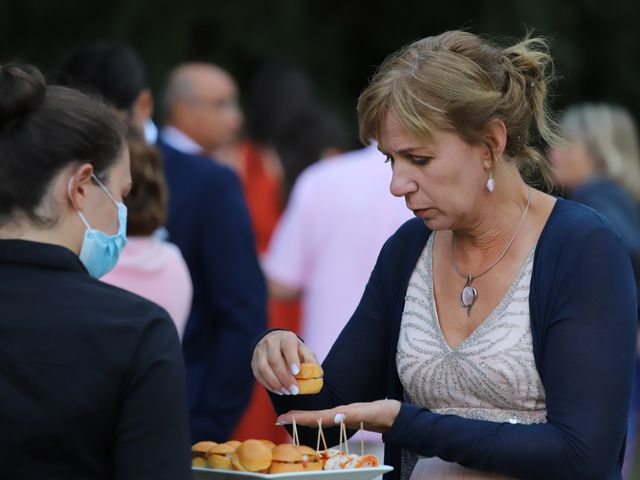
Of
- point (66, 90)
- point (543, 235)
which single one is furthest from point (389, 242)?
point (66, 90)

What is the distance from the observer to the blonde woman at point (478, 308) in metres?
2.53

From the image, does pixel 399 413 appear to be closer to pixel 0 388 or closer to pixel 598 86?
pixel 0 388

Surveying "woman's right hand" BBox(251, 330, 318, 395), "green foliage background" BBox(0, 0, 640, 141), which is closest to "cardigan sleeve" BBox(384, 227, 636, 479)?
"woman's right hand" BBox(251, 330, 318, 395)

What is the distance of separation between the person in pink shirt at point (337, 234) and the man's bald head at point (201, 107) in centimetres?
92

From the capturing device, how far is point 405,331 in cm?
285

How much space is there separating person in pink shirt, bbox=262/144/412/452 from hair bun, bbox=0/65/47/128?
7.80ft

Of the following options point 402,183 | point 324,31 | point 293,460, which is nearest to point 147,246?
point 402,183

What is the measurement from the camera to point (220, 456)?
265 cm

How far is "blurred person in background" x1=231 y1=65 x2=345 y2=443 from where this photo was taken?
21.5 ft

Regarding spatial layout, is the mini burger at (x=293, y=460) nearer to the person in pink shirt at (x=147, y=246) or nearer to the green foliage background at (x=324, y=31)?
the person in pink shirt at (x=147, y=246)

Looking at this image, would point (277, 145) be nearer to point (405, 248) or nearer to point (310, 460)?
point (405, 248)

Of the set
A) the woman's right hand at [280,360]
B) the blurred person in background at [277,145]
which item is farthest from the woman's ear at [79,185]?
the blurred person in background at [277,145]

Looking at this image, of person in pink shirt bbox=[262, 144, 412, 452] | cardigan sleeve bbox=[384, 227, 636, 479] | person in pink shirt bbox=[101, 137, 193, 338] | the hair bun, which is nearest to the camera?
the hair bun

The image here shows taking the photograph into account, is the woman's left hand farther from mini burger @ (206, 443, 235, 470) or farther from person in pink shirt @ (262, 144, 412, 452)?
person in pink shirt @ (262, 144, 412, 452)
